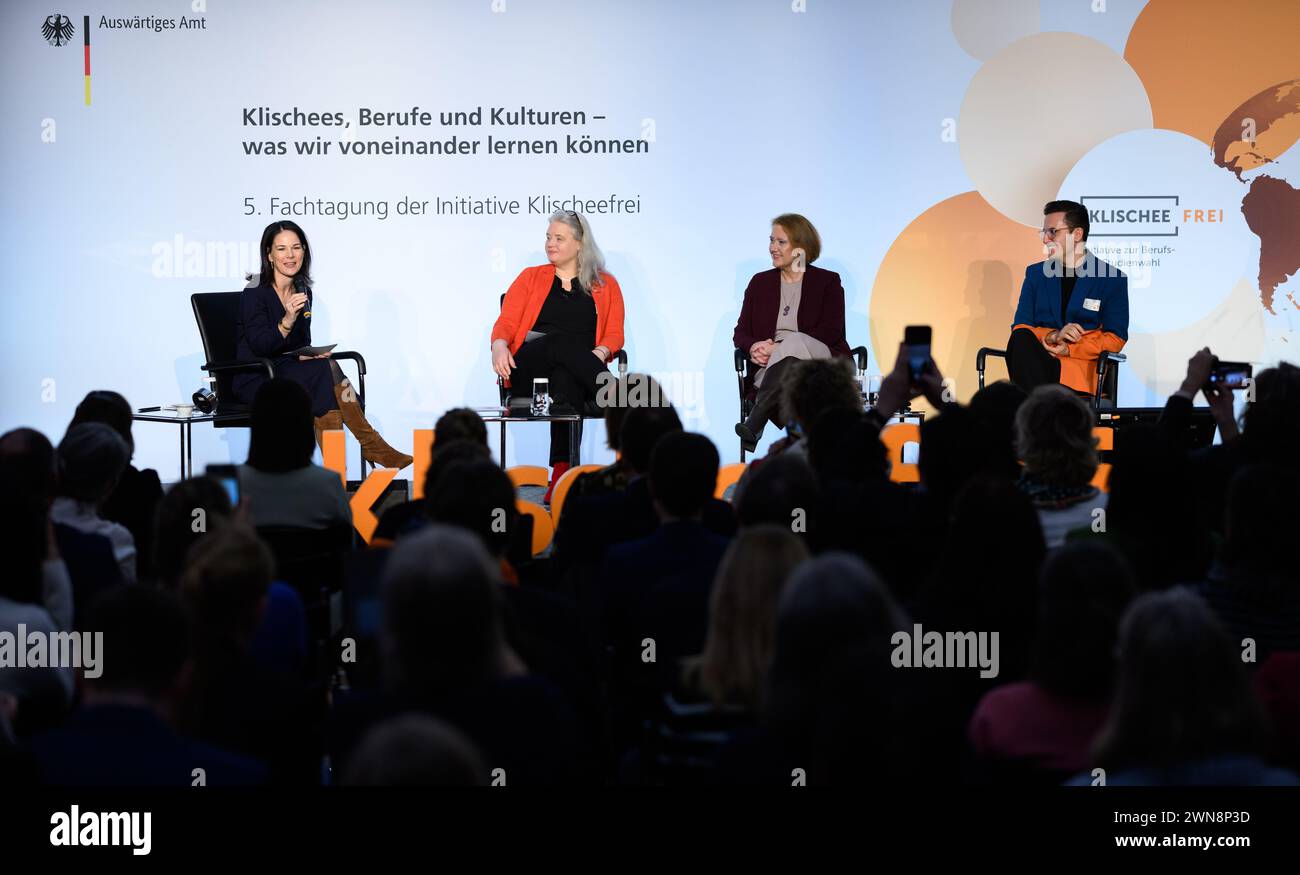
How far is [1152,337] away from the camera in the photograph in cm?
802

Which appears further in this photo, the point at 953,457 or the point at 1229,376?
the point at 1229,376

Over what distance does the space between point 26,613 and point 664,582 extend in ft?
3.84

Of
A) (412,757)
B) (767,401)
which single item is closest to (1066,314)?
(767,401)

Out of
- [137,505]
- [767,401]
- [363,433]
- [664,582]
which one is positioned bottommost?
[664,582]

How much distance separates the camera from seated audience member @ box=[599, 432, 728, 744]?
2492 millimetres

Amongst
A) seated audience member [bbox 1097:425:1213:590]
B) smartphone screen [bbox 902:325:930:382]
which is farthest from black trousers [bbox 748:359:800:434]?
seated audience member [bbox 1097:425:1213:590]

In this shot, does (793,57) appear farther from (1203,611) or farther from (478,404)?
(1203,611)

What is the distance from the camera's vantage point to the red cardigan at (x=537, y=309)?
7.11 m

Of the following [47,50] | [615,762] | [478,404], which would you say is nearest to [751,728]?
[615,762]

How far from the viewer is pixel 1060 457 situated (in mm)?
3301

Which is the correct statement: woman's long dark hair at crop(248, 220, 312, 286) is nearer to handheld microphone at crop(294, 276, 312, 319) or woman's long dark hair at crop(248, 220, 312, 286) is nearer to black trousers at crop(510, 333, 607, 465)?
handheld microphone at crop(294, 276, 312, 319)

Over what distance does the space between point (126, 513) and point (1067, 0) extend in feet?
21.1

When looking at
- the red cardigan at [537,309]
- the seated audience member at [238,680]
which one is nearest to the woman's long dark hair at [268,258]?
the red cardigan at [537,309]

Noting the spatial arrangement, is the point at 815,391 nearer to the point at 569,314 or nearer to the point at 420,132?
the point at 569,314
